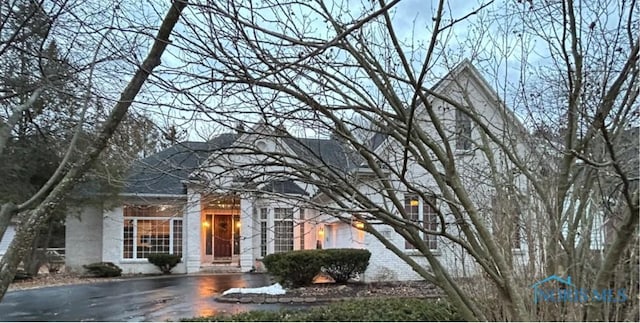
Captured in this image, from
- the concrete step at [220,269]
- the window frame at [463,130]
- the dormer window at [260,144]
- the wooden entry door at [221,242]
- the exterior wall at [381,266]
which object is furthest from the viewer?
the wooden entry door at [221,242]

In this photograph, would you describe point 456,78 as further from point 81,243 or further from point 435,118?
point 81,243

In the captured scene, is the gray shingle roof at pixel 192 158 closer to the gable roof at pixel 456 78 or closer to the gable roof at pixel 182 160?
the gable roof at pixel 182 160

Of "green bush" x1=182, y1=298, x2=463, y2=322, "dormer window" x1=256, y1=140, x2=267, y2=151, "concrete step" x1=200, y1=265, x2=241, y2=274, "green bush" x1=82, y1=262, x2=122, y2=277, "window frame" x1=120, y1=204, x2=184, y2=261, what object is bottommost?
"concrete step" x1=200, y1=265, x2=241, y2=274

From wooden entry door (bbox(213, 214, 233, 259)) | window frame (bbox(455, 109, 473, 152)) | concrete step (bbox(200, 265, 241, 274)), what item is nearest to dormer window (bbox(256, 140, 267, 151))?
window frame (bbox(455, 109, 473, 152))

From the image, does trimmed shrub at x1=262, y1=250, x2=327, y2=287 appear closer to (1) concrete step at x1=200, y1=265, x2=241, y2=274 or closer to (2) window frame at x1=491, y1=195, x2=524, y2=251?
(1) concrete step at x1=200, y1=265, x2=241, y2=274

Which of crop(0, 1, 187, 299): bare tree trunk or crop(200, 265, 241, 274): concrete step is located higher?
crop(0, 1, 187, 299): bare tree trunk

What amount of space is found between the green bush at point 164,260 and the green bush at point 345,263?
793cm

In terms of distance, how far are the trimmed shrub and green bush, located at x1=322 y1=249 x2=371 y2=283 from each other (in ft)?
0.86

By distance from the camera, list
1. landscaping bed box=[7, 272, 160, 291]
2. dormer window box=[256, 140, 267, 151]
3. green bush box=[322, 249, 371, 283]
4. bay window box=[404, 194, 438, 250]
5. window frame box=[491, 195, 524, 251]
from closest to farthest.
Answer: bay window box=[404, 194, 438, 250], dormer window box=[256, 140, 267, 151], window frame box=[491, 195, 524, 251], green bush box=[322, 249, 371, 283], landscaping bed box=[7, 272, 160, 291]

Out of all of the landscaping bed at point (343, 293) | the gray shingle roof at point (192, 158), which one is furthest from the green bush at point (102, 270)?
the gray shingle roof at point (192, 158)

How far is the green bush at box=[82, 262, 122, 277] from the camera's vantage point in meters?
18.4

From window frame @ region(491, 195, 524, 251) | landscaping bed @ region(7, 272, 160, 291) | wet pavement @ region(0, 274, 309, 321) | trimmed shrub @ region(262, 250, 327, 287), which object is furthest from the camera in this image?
landscaping bed @ region(7, 272, 160, 291)

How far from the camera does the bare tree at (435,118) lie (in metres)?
2.60

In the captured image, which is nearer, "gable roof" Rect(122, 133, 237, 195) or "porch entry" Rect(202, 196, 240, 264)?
"gable roof" Rect(122, 133, 237, 195)
